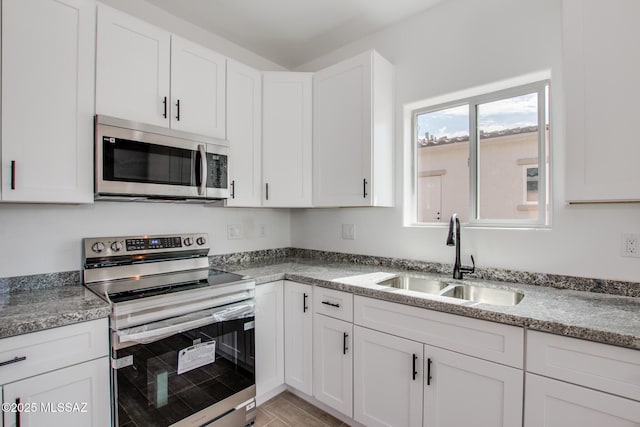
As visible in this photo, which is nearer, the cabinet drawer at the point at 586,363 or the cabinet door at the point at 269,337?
the cabinet drawer at the point at 586,363

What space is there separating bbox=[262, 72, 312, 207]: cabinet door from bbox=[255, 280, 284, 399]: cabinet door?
686 millimetres

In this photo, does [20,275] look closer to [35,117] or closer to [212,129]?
[35,117]

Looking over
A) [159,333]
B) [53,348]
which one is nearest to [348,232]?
[159,333]

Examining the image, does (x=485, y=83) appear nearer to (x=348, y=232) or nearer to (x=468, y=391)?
(x=348, y=232)

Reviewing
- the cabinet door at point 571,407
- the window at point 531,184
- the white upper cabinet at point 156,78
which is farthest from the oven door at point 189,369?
the window at point 531,184

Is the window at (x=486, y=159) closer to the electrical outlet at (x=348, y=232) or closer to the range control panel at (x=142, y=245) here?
the electrical outlet at (x=348, y=232)

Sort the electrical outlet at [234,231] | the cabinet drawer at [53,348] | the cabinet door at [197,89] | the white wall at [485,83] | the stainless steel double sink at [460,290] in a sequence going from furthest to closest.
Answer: the electrical outlet at [234,231], the cabinet door at [197,89], the stainless steel double sink at [460,290], the white wall at [485,83], the cabinet drawer at [53,348]

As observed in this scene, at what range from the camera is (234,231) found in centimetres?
254

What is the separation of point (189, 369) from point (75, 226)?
103 centimetres

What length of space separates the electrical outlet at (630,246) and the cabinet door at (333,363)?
4.53ft

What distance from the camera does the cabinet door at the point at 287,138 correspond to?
2.40 meters

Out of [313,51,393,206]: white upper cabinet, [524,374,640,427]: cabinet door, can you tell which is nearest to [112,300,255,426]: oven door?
[313,51,393,206]: white upper cabinet

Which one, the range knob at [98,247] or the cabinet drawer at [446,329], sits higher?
the range knob at [98,247]

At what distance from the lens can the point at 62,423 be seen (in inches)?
48.8
